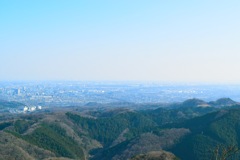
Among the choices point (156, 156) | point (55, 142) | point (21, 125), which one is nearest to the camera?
point (156, 156)

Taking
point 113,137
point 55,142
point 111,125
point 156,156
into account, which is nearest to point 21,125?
point 55,142

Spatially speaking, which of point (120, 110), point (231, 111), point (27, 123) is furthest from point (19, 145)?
point (120, 110)

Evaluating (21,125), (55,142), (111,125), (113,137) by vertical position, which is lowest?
(113,137)

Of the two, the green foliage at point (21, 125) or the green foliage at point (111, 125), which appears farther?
the green foliage at point (111, 125)

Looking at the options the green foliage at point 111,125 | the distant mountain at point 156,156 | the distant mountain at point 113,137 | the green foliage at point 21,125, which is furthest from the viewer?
the green foliage at point 111,125

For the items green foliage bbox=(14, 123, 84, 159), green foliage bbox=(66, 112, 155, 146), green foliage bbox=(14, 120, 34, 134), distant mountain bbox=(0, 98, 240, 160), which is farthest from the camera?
green foliage bbox=(66, 112, 155, 146)

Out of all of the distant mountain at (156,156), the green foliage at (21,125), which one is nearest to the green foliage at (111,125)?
the green foliage at (21,125)

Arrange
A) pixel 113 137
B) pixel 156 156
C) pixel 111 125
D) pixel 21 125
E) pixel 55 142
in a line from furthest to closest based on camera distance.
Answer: pixel 111 125 → pixel 113 137 → pixel 21 125 → pixel 55 142 → pixel 156 156

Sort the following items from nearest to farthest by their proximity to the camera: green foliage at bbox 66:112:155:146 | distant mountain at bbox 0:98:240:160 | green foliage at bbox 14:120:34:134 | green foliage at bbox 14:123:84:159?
distant mountain at bbox 0:98:240:160 < green foliage at bbox 14:123:84:159 < green foliage at bbox 14:120:34:134 < green foliage at bbox 66:112:155:146

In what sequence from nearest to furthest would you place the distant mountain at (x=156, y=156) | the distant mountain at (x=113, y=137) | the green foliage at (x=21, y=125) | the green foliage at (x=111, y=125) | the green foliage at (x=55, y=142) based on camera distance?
the distant mountain at (x=156, y=156) → the distant mountain at (x=113, y=137) → the green foliage at (x=55, y=142) → the green foliage at (x=21, y=125) → the green foliage at (x=111, y=125)

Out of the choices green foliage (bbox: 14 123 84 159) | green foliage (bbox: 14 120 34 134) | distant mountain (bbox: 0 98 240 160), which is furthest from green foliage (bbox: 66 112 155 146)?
green foliage (bbox: 14 120 34 134)

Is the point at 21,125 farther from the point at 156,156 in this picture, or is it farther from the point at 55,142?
the point at 156,156

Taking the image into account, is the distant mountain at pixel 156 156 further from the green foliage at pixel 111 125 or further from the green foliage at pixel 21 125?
the green foliage at pixel 21 125

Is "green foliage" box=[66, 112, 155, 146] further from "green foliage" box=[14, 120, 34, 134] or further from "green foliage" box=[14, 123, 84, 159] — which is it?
"green foliage" box=[14, 120, 34, 134]
